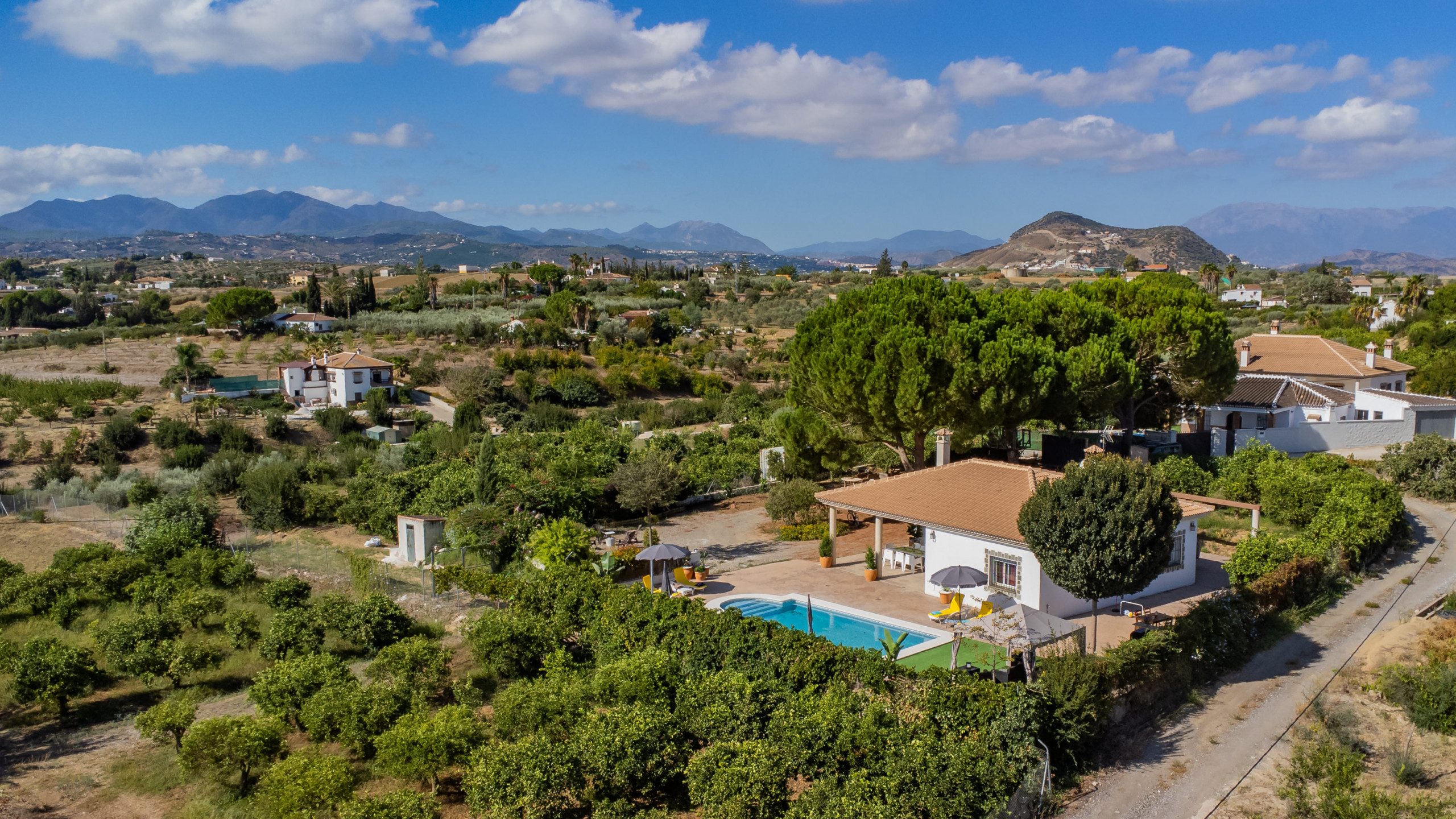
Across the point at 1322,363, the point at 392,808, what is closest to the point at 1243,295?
the point at 1322,363

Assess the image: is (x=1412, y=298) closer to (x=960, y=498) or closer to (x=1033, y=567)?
(x=960, y=498)

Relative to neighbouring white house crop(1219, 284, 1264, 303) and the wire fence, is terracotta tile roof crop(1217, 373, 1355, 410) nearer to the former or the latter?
the wire fence

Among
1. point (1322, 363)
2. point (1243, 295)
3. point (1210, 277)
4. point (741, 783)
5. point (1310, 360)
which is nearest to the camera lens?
point (741, 783)

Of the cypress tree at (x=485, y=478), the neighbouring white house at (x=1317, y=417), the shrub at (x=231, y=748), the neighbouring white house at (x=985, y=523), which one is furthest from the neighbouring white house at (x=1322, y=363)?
the shrub at (x=231, y=748)

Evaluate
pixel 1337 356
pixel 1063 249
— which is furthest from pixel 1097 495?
pixel 1063 249

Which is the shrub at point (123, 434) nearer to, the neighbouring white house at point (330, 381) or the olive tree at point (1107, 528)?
the neighbouring white house at point (330, 381)
